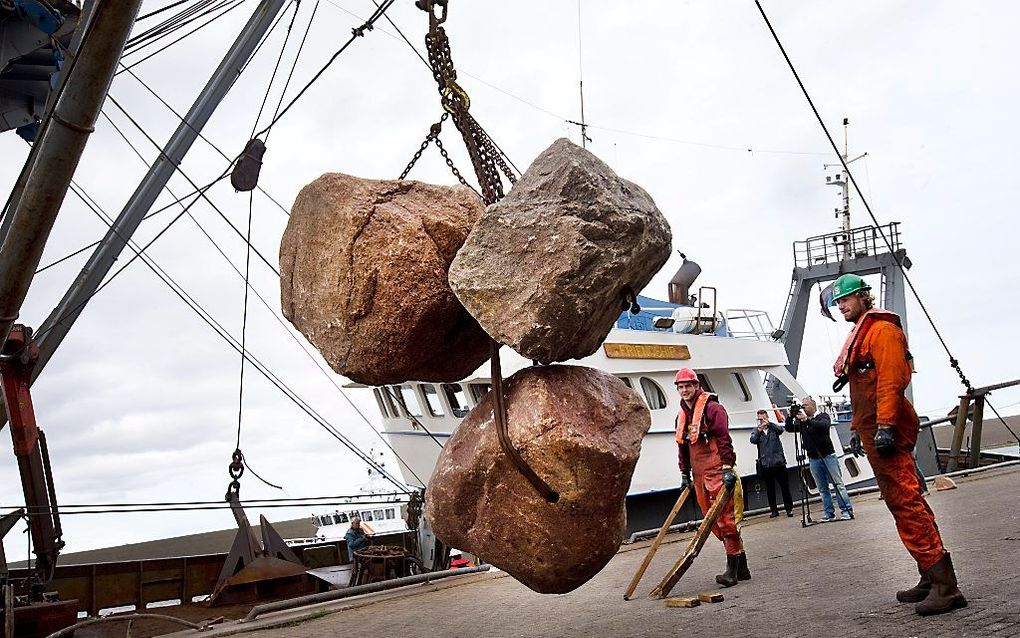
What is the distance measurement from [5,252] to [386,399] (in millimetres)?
11566

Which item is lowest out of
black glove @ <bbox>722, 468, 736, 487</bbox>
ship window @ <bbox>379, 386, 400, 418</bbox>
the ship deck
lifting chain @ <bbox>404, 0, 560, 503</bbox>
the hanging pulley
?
the ship deck

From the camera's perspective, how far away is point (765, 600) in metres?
5.37

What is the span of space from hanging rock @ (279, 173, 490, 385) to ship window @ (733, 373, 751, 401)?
1489 centimetres

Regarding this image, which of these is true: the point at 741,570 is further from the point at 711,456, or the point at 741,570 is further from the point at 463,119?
the point at 463,119

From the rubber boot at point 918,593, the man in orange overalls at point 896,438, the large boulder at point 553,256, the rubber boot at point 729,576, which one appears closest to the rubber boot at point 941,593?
the man in orange overalls at point 896,438

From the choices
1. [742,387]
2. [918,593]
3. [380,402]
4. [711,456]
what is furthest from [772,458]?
[380,402]

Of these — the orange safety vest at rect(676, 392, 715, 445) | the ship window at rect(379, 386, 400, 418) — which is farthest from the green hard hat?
the ship window at rect(379, 386, 400, 418)

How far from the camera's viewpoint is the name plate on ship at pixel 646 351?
15344 mm

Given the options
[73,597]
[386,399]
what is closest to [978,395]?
[386,399]

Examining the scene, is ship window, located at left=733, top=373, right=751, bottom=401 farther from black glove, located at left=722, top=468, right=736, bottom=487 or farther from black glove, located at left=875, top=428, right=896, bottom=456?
black glove, located at left=875, top=428, right=896, bottom=456

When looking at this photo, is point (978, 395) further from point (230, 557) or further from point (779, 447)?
point (230, 557)

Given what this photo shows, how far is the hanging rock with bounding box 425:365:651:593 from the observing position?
314 centimetres

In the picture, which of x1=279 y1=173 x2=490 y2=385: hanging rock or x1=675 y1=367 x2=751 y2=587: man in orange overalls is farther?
x1=675 y1=367 x2=751 y2=587: man in orange overalls

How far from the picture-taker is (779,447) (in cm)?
1269
